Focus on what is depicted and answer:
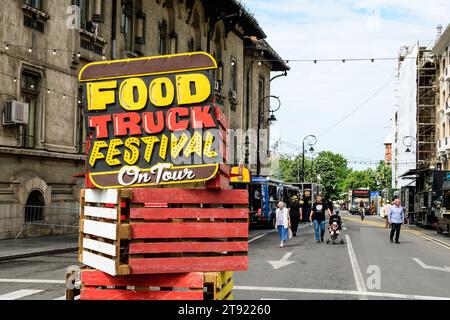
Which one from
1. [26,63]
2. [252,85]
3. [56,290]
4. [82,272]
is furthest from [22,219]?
[252,85]

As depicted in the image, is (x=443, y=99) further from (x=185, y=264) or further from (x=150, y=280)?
(x=150, y=280)

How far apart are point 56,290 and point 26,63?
537 inches

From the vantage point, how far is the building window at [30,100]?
22062 mm

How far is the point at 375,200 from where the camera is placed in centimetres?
9994

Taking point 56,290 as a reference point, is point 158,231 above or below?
above

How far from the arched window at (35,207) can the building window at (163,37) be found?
581 inches

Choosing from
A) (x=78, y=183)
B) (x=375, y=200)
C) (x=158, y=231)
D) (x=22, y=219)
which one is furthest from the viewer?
(x=375, y=200)

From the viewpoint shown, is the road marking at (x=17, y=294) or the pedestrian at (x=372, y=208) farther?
the pedestrian at (x=372, y=208)

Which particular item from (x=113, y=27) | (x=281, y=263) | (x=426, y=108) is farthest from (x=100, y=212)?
(x=426, y=108)

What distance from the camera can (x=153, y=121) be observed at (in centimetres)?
646

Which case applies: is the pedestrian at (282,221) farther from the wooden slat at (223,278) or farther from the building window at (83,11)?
the wooden slat at (223,278)

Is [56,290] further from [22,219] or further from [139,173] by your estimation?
[22,219]

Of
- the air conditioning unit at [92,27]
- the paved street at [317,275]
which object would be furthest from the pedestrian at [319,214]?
the air conditioning unit at [92,27]

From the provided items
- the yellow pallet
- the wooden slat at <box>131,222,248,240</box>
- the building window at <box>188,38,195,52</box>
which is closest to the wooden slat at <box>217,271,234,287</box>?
the yellow pallet
